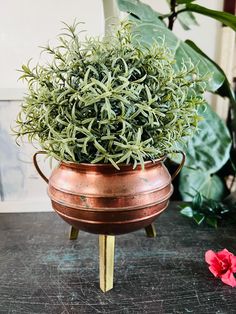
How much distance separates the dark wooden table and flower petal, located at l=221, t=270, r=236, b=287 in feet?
0.04

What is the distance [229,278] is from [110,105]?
418 mm

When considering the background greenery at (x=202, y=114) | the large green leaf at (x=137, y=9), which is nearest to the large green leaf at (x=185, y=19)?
the background greenery at (x=202, y=114)

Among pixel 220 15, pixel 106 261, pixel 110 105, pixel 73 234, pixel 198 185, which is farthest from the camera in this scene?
pixel 198 185

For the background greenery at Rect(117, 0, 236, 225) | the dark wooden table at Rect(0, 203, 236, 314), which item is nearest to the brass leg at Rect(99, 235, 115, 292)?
the dark wooden table at Rect(0, 203, 236, 314)

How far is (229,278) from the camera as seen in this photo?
21.1 inches

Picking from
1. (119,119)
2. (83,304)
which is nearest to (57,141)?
(119,119)

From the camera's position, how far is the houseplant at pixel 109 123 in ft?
1.34

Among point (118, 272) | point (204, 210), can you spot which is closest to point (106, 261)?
point (118, 272)

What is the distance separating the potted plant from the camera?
409 millimetres

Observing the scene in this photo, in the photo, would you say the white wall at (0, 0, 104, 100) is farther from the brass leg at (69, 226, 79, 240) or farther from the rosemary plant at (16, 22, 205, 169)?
the brass leg at (69, 226, 79, 240)

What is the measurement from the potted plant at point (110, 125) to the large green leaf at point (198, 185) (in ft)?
1.55

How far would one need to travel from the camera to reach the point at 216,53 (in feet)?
3.86

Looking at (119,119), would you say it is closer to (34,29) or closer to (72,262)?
(72,262)

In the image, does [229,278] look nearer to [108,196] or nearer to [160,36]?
[108,196]
